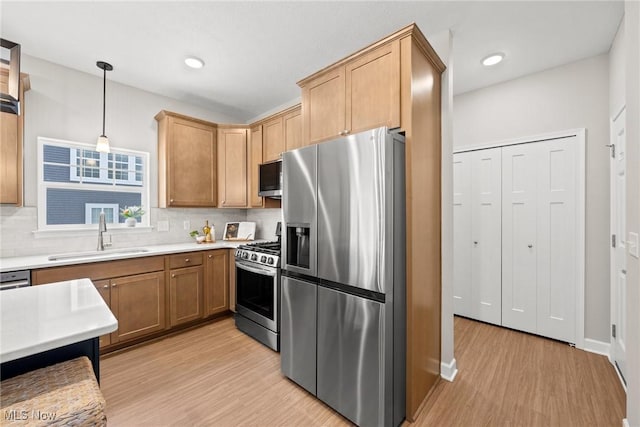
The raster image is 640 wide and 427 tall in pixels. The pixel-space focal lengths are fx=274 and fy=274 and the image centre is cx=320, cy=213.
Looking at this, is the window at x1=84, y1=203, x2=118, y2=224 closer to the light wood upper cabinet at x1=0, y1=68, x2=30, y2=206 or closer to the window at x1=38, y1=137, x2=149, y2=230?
the window at x1=38, y1=137, x2=149, y2=230

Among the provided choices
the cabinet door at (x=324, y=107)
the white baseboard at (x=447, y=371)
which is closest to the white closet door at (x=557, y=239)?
the white baseboard at (x=447, y=371)

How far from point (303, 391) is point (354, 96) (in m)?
2.26

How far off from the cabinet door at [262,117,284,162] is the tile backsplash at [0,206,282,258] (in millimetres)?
803

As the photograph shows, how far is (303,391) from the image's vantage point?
2.08m

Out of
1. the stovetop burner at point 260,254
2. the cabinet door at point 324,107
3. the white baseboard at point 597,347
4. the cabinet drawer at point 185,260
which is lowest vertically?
the white baseboard at point 597,347

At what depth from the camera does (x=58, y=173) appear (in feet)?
9.22

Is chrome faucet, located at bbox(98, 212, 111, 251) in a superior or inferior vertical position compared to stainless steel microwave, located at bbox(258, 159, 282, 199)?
inferior

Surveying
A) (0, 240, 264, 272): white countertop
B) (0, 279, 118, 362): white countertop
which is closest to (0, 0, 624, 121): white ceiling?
(0, 240, 264, 272): white countertop

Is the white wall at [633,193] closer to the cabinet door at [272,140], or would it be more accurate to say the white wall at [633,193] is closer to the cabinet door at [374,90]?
the cabinet door at [374,90]

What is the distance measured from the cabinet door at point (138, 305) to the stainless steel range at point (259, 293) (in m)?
0.79

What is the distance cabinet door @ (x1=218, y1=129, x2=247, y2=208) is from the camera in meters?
3.74

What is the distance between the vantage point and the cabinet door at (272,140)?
3418mm

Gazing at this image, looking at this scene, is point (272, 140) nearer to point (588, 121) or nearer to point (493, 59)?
point (493, 59)

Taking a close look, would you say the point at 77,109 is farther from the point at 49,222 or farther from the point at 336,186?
the point at 336,186
